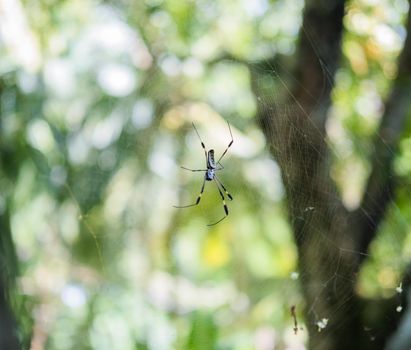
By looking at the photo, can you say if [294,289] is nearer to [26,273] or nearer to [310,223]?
[310,223]

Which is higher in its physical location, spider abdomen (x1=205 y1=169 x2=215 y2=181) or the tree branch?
the tree branch

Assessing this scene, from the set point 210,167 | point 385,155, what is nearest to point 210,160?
point 210,167

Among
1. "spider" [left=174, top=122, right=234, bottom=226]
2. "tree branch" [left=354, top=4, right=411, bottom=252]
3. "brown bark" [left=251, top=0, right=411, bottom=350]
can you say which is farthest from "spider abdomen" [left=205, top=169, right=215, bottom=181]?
"tree branch" [left=354, top=4, right=411, bottom=252]

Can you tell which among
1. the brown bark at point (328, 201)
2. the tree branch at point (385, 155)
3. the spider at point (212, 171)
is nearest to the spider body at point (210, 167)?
the spider at point (212, 171)

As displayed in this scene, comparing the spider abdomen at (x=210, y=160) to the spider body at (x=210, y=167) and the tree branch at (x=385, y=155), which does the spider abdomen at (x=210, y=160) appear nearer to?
the spider body at (x=210, y=167)

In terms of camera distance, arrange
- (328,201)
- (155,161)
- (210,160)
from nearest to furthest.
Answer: (328,201)
(210,160)
(155,161)

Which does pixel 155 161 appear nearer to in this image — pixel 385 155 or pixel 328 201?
pixel 328 201

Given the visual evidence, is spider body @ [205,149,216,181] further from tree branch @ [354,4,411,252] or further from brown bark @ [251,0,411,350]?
tree branch @ [354,4,411,252]

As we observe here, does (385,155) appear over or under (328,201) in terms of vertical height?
over
